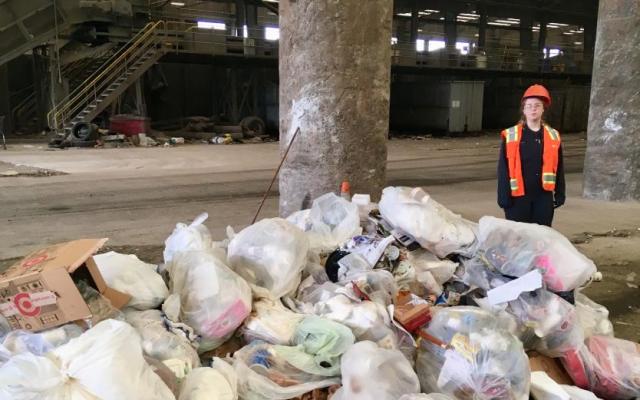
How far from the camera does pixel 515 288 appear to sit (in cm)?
263

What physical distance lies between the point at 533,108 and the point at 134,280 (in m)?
2.71

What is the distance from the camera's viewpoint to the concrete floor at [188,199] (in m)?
5.21

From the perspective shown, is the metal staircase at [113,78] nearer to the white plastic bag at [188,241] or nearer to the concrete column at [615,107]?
the concrete column at [615,107]

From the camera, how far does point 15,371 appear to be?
5.56 feet

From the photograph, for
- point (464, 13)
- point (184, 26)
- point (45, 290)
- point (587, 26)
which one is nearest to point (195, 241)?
point (45, 290)

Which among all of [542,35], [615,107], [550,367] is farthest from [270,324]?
[542,35]

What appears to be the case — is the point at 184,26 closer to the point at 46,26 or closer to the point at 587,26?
the point at 46,26

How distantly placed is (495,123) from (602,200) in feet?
64.2

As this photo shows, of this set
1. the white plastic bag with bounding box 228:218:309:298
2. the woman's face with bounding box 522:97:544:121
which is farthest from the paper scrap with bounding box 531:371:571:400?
the woman's face with bounding box 522:97:544:121

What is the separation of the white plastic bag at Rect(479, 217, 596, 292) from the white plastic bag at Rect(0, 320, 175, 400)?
1.84 m

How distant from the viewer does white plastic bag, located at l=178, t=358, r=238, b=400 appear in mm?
1986

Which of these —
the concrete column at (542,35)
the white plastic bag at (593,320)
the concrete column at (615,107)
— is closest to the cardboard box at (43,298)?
the white plastic bag at (593,320)

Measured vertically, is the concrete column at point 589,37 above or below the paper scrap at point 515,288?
above

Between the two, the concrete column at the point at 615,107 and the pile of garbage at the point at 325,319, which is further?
the concrete column at the point at 615,107
